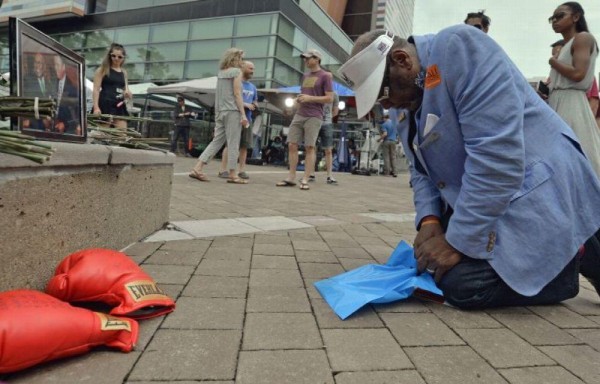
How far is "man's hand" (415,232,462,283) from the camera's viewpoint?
175cm

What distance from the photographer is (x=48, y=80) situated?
5.98 ft

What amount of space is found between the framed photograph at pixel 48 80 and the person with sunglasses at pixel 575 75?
3025mm

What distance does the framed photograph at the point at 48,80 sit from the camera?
1.57m

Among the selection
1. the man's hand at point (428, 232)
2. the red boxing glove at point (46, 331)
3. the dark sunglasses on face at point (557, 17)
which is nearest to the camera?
the red boxing glove at point (46, 331)

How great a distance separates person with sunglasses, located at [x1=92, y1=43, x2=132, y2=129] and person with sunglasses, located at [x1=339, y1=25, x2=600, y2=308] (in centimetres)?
457

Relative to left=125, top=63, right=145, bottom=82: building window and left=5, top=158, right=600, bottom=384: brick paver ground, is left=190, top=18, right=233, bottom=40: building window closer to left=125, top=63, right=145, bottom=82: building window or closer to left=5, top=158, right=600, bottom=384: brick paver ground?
left=125, top=63, right=145, bottom=82: building window

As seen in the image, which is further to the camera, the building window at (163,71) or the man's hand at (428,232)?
the building window at (163,71)

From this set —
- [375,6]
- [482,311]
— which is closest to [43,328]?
[482,311]

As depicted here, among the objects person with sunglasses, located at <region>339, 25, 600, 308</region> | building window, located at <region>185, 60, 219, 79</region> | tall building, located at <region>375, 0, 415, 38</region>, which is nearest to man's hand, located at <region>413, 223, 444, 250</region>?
person with sunglasses, located at <region>339, 25, 600, 308</region>

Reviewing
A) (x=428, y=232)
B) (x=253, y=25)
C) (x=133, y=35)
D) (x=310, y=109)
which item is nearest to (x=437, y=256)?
(x=428, y=232)

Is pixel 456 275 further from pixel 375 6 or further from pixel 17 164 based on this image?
pixel 375 6

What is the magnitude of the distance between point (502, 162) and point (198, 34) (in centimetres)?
1803

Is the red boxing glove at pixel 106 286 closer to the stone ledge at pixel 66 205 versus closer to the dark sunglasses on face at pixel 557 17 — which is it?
the stone ledge at pixel 66 205

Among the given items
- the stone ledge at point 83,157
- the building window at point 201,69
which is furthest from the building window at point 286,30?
the stone ledge at point 83,157
